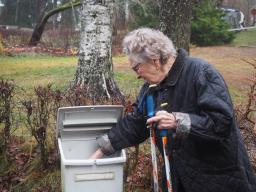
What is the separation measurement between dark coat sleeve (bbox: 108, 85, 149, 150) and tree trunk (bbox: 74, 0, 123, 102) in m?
3.25

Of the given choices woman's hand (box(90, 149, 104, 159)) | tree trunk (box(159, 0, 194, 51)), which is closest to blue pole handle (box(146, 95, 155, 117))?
woman's hand (box(90, 149, 104, 159))

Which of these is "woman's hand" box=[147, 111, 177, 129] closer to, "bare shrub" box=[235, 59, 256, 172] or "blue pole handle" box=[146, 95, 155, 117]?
"blue pole handle" box=[146, 95, 155, 117]

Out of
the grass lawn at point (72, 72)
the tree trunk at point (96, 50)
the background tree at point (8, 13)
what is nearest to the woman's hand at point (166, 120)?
the tree trunk at point (96, 50)

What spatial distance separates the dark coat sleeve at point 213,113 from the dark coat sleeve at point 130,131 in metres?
0.58

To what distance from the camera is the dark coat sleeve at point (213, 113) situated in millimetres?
2512

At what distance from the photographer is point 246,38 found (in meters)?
25.9

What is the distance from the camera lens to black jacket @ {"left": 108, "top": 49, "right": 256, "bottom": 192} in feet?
8.36

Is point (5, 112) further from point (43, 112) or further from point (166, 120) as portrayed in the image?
point (166, 120)

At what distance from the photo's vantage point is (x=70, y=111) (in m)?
3.27

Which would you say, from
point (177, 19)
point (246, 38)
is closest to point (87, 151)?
point (177, 19)

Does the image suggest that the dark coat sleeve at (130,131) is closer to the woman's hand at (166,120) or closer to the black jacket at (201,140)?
the black jacket at (201,140)

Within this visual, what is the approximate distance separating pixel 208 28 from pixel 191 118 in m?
19.0

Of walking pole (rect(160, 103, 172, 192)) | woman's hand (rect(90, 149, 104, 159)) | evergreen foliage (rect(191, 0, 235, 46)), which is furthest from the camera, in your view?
evergreen foliage (rect(191, 0, 235, 46))

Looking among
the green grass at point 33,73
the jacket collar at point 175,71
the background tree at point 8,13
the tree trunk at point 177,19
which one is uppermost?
the background tree at point 8,13
